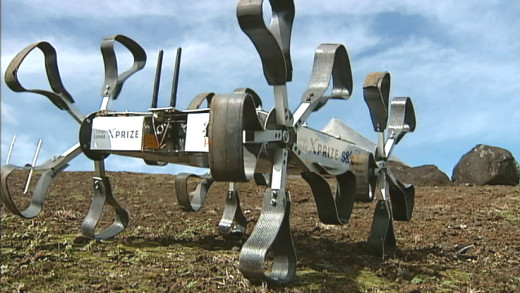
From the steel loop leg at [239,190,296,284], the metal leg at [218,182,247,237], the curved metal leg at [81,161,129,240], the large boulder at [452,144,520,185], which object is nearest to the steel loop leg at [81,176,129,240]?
the curved metal leg at [81,161,129,240]

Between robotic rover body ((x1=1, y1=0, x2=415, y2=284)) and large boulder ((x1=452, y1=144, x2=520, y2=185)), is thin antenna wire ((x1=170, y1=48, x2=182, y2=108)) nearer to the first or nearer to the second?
robotic rover body ((x1=1, y1=0, x2=415, y2=284))

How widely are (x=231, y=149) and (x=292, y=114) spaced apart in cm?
73

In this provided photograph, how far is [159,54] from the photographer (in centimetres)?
480

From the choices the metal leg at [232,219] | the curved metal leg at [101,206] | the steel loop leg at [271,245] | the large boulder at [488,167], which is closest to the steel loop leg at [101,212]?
the curved metal leg at [101,206]

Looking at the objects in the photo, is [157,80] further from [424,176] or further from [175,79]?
[424,176]

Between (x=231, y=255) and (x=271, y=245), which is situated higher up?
(x=271, y=245)

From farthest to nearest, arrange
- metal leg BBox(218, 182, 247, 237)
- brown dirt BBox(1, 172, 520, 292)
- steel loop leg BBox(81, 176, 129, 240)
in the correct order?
metal leg BBox(218, 182, 247, 237) → steel loop leg BBox(81, 176, 129, 240) → brown dirt BBox(1, 172, 520, 292)

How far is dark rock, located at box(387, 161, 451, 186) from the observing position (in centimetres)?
1274

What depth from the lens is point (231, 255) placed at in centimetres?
451

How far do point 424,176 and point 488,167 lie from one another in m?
1.34

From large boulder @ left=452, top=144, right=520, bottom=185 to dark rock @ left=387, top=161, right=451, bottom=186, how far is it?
0.51 metres

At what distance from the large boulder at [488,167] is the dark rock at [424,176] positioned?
1.67 ft

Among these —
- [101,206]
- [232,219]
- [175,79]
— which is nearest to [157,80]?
[175,79]

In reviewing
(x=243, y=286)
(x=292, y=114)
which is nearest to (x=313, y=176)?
(x=292, y=114)
